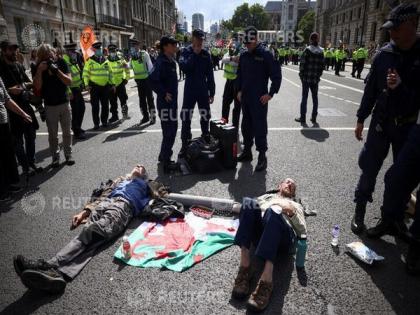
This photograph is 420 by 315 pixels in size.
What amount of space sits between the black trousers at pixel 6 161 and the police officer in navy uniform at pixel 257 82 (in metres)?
3.68

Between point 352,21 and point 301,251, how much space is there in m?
70.7

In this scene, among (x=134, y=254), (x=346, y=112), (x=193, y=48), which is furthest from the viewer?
(x=346, y=112)

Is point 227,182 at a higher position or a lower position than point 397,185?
A: lower

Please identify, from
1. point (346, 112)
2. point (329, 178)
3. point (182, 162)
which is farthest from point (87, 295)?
point (346, 112)

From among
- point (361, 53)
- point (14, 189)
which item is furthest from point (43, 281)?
point (361, 53)

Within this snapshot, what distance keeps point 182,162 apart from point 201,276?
3.06 m

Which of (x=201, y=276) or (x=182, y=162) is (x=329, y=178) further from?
(x=201, y=276)

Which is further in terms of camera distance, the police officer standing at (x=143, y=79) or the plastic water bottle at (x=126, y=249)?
the police officer standing at (x=143, y=79)

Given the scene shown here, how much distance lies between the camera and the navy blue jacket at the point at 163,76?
5480 mm

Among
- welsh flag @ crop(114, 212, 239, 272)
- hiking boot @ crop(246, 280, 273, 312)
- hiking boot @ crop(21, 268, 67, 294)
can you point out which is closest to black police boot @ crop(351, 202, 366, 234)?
welsh flag @ crop(114, 212, 239, 272)

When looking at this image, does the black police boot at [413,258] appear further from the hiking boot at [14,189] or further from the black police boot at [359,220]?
the hiking boot at [14,189]

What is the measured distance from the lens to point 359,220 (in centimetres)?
375

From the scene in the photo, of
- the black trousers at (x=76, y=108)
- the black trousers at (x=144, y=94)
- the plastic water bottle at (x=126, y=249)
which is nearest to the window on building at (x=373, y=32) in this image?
the black trousers at (x=144, y=94)

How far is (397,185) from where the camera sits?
10.4ft
